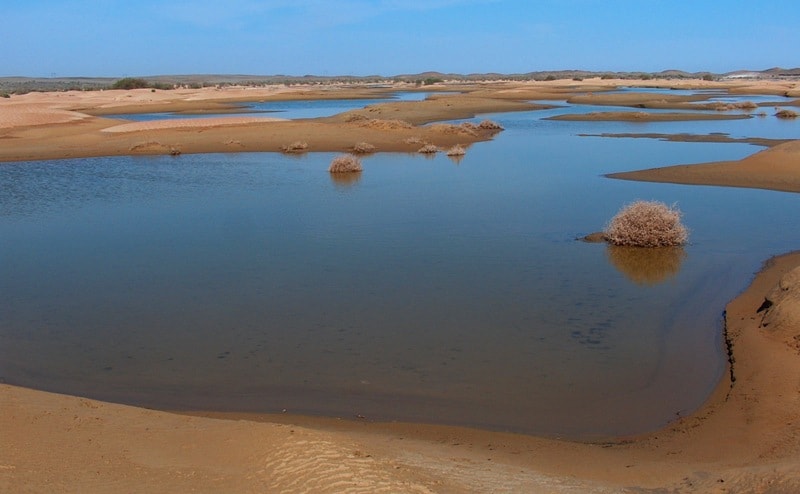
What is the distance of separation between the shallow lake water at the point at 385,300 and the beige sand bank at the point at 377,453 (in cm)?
43

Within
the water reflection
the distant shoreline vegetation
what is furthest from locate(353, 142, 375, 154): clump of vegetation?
the distant shoreline vegetation

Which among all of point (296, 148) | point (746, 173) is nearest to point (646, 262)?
point (746, 173)

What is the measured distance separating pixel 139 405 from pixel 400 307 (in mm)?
3356

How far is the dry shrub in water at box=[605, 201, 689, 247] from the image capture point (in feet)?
38.1

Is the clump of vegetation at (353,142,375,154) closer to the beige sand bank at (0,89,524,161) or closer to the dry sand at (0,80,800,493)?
the beige sand bank at (0,89,524,161)

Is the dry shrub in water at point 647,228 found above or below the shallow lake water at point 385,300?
above

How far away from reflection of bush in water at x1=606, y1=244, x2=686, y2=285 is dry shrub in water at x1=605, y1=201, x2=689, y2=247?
4.4 inches

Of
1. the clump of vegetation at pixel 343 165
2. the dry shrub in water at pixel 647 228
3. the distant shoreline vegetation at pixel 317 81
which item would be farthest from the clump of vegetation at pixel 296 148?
the distant shoreline vegetation at pixel 317 81

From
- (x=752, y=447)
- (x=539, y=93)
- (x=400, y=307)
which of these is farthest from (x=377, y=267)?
(x=539, y=93)

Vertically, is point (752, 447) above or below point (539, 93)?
below

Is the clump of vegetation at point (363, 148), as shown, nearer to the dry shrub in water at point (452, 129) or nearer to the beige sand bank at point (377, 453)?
the dry shrub in water at point (452, 129)

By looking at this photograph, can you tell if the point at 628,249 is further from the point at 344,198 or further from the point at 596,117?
the point at 596,117

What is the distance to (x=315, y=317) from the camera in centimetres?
859

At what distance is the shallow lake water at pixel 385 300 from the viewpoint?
6.80m
